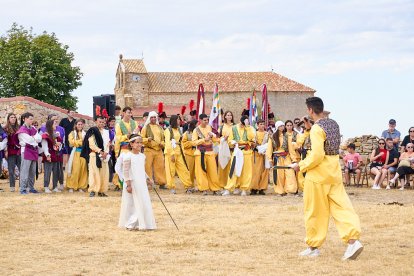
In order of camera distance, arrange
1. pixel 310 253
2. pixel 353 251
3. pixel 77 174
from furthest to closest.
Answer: pixel 77 174, pixel 310 253, pixel 353 251

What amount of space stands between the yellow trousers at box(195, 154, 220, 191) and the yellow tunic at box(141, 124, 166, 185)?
1.19 meters

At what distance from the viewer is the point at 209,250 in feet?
33.3

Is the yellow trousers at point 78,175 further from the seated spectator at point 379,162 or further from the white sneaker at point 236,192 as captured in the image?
the seated spectator at point 379,162

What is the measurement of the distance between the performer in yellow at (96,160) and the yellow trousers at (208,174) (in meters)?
2.14

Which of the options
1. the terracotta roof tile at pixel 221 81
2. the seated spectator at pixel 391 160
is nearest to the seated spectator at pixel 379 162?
the seated spectator at pixel 391 160

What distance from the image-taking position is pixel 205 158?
1838 centimetres

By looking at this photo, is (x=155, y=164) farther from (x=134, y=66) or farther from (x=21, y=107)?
(x=134, y=66)

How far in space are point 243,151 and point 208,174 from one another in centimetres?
98

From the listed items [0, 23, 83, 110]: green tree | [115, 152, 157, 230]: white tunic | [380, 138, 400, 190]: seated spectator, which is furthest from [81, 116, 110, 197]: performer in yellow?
[0, 23, 83, 110]: green tree

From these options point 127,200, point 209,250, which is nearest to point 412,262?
point 209,250

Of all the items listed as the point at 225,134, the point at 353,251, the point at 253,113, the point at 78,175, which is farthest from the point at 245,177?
the point at 353,251

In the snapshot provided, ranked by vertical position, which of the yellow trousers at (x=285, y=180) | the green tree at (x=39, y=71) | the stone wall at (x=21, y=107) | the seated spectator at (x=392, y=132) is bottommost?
the yellow trousers at (x=285, y=180)

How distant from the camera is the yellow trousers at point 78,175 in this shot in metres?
18.7

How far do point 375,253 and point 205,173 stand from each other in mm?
8953
